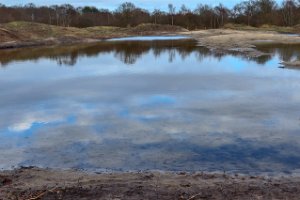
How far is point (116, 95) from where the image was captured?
55.0 feet

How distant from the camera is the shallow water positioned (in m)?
9.64

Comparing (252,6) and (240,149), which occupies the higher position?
(252,6)

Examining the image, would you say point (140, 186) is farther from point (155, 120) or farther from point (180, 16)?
point (180, 16)

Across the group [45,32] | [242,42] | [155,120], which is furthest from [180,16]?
[155,120]

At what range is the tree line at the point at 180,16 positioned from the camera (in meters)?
87.4

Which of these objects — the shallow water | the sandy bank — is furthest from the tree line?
the shallow water

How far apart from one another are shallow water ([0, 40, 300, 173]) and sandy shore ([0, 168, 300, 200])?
76 cm

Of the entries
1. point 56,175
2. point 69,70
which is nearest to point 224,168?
point 56,175

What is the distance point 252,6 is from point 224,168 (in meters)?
90.1

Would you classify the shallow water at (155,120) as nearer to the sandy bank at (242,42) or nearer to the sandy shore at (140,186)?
the sandy shore at (140,186)

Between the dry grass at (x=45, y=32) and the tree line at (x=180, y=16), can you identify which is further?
the tree line at (x=180, y=16)

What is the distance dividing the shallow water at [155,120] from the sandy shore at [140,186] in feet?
2.50

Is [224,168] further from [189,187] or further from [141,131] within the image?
[141,131]

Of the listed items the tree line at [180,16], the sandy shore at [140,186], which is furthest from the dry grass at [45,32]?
the sandy shore at [140,186]
